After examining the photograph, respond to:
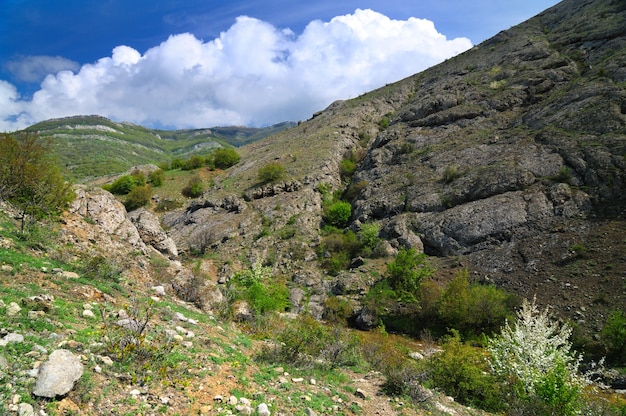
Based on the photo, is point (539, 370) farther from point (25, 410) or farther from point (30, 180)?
point (30, 180)

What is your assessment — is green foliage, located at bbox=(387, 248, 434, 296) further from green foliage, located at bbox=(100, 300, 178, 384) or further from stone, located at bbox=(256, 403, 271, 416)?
green foliage, located at bbox=(100, 300, 178, 384)

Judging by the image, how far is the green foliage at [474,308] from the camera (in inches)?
725

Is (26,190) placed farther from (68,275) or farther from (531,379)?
(531,379)

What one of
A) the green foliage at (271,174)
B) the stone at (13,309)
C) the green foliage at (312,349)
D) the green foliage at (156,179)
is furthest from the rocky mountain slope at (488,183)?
the stone at (13,309)

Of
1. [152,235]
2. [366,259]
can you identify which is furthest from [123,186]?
[366,259]

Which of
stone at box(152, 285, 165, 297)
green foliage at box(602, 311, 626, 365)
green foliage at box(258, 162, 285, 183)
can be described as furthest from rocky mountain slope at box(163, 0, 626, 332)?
stone at box(152, 285, 165, 297)

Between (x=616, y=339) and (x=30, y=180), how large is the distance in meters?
26.0

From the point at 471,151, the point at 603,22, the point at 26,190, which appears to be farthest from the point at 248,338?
the point at 603,22

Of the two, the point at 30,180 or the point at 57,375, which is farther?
the point at 30,180

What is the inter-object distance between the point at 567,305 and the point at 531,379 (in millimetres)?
12790

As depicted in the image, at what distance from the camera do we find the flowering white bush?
766 cm

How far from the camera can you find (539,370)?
338 inches

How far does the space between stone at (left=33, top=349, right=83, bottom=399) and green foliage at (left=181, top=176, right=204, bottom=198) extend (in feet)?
142

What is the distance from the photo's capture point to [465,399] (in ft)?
32.9
